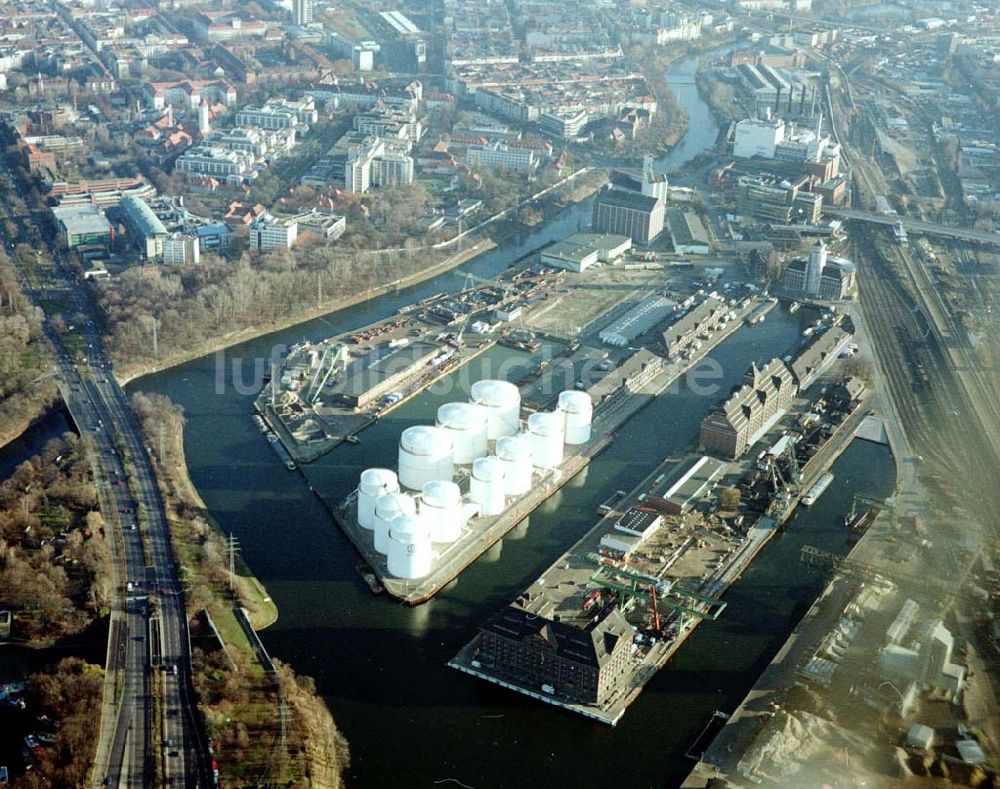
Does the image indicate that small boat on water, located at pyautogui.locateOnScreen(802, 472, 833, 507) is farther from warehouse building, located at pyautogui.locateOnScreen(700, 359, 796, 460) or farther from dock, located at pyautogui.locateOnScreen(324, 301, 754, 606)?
dock, located at pyautogui.locateOnScreen(324, 301, 754, 606)

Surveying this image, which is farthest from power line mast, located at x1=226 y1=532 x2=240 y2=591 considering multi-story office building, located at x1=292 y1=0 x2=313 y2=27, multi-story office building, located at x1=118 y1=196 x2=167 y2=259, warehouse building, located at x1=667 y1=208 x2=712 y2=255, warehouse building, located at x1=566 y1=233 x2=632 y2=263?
multi-story office building, located at x1=292 y1=0 x2=313 y2=27

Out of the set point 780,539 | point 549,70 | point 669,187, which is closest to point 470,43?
point 549,70

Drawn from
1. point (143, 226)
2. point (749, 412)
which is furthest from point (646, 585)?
point (143, 226)

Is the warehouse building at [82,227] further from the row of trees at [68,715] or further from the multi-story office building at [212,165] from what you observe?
the row of trees at [68,715]

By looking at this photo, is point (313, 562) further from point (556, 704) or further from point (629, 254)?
point (629, 254)

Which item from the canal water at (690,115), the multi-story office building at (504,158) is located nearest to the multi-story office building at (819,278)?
the canal water at (690,115)
